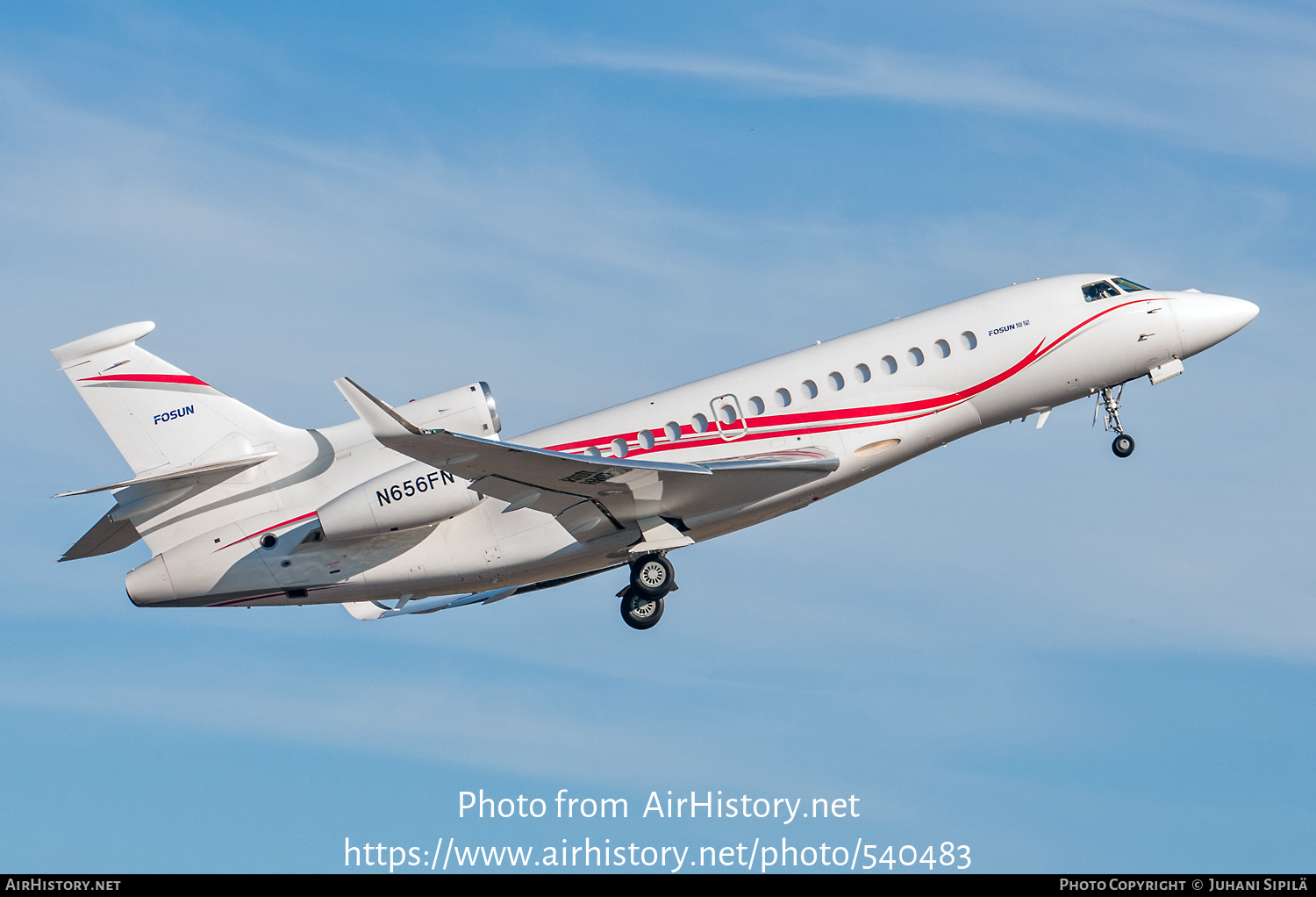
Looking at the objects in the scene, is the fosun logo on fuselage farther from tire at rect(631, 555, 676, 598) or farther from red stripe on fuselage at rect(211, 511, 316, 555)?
red stripe on fuselage at rect(211, 511, 316, 555)

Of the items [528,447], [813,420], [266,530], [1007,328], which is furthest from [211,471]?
[1007,328]

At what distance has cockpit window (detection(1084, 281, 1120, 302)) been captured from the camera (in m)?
25.0

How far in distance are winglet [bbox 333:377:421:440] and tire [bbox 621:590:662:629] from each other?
6.36m

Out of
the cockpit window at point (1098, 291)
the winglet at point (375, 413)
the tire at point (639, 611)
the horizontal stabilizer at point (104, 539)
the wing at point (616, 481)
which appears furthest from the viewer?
the cockpit window at point (1098, 291)

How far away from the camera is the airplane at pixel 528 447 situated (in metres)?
23.1

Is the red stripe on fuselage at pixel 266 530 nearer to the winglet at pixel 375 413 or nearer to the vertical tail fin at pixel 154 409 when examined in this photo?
the vertical tail fin at pixel 154 409

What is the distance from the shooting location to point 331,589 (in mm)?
23797

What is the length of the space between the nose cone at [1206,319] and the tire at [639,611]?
1046cm

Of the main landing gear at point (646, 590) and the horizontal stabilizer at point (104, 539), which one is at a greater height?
the main landing gear at point (646, 590)

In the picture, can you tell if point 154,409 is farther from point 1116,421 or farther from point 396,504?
point 1116,421

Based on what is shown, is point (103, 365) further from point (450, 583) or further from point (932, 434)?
point (932, 434)

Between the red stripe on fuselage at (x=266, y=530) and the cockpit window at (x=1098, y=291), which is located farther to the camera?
the cockpit window at (x=1098, y=291)

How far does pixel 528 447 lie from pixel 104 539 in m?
7.27

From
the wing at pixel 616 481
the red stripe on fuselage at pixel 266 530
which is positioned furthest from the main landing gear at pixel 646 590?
the red stripe on fuselage at pixel 266 530
